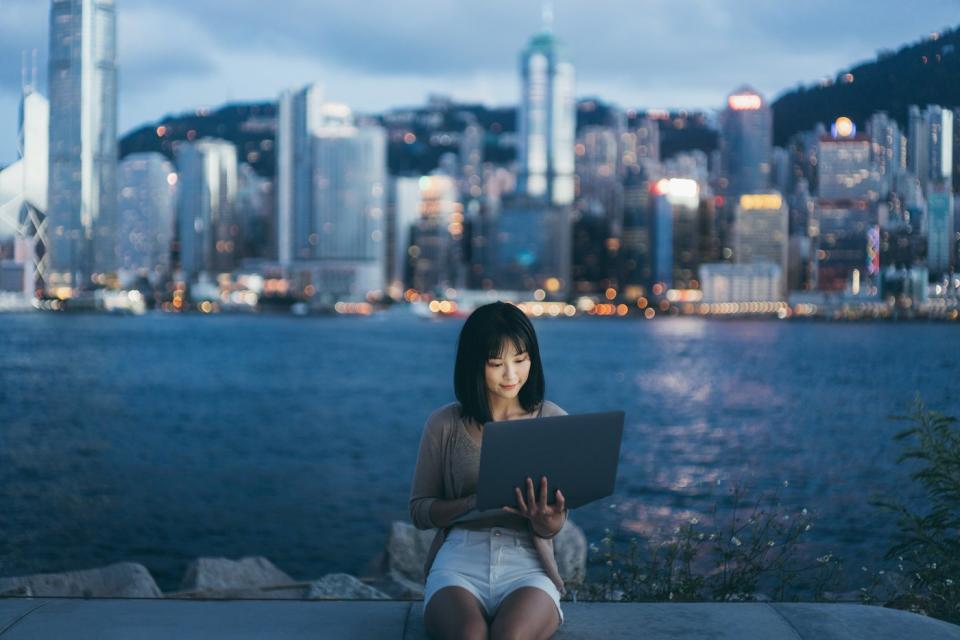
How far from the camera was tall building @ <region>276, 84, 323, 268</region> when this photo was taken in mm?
116875

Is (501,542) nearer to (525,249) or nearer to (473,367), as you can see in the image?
(473,367)

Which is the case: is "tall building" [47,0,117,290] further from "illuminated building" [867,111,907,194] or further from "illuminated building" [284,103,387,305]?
"illuminated building" [284,103,387,305]

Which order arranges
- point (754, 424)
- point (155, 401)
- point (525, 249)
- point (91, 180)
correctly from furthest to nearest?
point (525, 249), point (155, 401), point (754, 424), point (91, 180)

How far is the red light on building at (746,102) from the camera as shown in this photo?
92.0 meters

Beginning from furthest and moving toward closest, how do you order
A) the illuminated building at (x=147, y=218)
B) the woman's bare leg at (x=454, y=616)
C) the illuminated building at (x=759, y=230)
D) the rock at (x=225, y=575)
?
the illuminated building at (x=759, y=230)
the illuminated building at (x=147, y=218)
the rock at (x=225, y=575)
the woman's bare leg at (x=454, y=616)

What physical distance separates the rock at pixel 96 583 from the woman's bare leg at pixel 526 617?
3568mm

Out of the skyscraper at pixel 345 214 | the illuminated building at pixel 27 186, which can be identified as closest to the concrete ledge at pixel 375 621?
the illuminated building at pixel 27 186

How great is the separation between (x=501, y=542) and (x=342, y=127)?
434ft

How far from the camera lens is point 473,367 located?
9.72ft

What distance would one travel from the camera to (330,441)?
22.2 meters

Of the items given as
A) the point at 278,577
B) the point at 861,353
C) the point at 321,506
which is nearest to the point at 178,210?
the point at 861,353

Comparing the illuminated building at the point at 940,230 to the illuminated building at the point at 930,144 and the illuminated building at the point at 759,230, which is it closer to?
the illuminated building at the point at 930,144

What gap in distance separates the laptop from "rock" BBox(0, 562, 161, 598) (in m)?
3.64

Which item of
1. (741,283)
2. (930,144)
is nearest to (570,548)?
(930,144)
